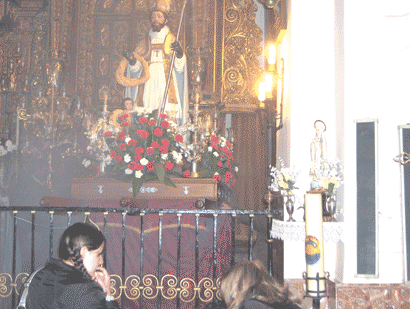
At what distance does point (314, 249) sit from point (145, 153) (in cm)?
312

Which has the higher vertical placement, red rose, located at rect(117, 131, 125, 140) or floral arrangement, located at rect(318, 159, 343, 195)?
red rose, located at rect(117, 131, 125, 140)

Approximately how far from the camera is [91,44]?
9.20m

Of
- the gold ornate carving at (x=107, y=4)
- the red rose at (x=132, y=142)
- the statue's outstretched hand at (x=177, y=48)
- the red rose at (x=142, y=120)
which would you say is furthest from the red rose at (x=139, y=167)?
the gold ornate carving at (x=107, y=4)

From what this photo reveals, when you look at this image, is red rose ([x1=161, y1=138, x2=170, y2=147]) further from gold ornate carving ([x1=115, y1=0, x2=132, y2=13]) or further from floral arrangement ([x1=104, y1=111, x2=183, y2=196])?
gold ornate carving ([x1=115, y1=0, x2=132, y2=13])

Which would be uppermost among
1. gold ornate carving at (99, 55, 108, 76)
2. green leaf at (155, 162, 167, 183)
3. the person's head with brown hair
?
gold ornate carving at (99, 55, 108, 76)

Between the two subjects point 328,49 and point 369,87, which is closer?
point 369,87

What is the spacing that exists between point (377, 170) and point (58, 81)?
21.4 feet

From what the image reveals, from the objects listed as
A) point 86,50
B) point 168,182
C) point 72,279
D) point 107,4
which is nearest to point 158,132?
point 168,182

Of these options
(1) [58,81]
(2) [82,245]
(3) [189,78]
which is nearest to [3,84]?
(1) [58,81]

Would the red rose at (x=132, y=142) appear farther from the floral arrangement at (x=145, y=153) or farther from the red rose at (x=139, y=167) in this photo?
the red rose at (x=139, y=167)

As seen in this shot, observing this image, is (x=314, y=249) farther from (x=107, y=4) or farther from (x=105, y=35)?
(x=107, y=4)

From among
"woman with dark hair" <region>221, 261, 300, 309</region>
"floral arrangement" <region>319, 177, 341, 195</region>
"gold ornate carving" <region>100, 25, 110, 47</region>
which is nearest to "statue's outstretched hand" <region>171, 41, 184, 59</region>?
"gold ornate carving" <region>100, 25, 110, 47</region>

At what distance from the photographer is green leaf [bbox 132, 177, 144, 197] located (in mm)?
4887

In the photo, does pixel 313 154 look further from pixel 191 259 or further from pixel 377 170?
pixel 191 259
